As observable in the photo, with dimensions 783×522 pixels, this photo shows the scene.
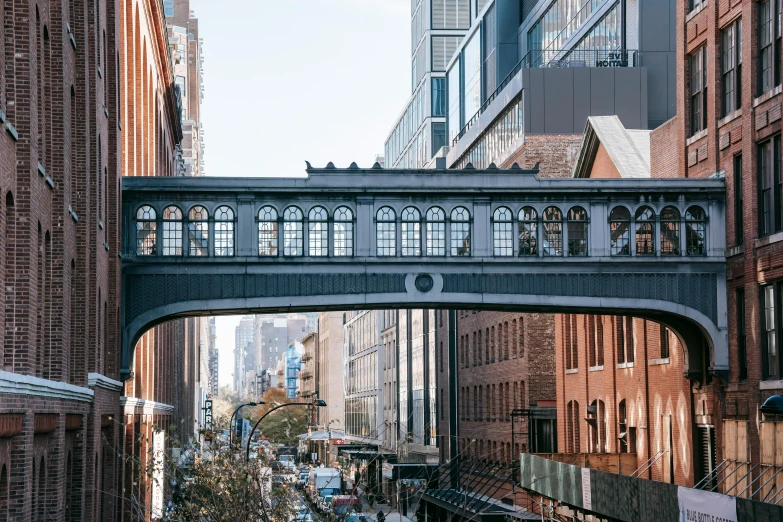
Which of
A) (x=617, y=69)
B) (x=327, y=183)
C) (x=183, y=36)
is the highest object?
(x=183, y=36)

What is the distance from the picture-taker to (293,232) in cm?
3725

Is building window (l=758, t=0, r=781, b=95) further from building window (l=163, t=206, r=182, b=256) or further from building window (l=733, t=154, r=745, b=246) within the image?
building window (l=163, t=206, r=182, b=256)

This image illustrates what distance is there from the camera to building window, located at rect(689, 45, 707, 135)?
3819cm

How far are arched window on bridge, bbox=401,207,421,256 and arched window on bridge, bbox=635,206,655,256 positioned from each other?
238 inches

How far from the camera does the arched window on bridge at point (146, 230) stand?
120ft

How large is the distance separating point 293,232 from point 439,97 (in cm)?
6404

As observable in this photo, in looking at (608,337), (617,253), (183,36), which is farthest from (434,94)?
(617,253)

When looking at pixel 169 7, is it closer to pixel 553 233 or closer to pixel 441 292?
pixel 553 233

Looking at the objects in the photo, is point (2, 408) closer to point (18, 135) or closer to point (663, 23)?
point (18, 135)

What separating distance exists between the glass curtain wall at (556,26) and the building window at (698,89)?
76.0ft

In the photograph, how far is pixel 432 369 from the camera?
85.4 meters

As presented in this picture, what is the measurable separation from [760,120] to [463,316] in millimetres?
42368

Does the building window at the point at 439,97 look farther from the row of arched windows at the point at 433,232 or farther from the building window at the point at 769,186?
the building window at the point at 769,186

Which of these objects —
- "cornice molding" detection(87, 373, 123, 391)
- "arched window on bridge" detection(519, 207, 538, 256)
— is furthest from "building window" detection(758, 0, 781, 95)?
"cornice molding" detection(87, 373, 123, 391)
